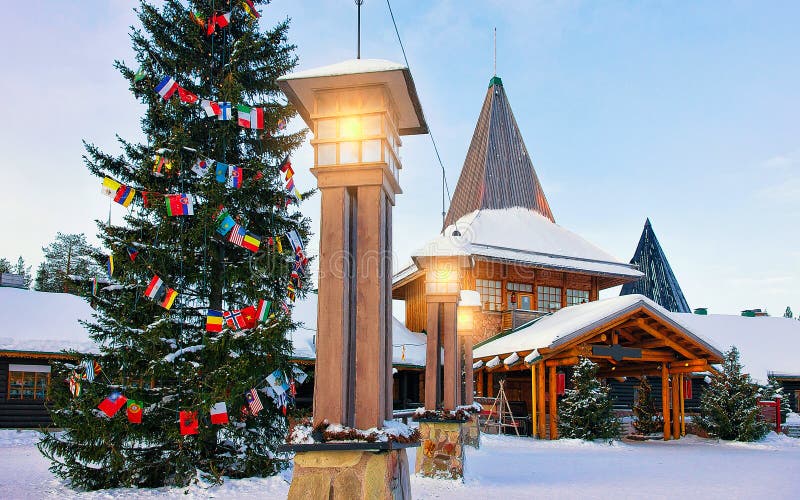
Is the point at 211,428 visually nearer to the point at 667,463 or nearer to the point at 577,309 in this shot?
the point at 667,463

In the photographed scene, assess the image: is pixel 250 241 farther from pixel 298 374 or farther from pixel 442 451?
pixel 442 451

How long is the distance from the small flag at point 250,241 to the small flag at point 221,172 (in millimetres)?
930

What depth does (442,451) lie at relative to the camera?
10.5 meters

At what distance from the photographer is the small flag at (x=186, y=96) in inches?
412

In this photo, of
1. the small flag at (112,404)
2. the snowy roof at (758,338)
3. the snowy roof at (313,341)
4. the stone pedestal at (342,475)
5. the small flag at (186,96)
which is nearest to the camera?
the stone pedestal at (342,475)

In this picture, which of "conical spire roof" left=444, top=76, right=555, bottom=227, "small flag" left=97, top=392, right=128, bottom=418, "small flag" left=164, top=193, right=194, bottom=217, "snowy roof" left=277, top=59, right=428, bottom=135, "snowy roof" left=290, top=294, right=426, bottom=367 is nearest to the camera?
"snowy roof" left=277, top=59, right=428, bottom=135

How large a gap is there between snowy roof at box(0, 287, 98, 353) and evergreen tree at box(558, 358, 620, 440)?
13.2 meters

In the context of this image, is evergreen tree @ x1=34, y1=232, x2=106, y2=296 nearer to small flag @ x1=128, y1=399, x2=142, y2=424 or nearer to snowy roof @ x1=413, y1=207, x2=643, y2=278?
snowy roof @ x1=413, y1=207, x2=643, y2=278

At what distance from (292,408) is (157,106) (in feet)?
17.2

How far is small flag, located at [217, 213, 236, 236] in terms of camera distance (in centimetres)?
1005

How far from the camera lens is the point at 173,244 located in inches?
408

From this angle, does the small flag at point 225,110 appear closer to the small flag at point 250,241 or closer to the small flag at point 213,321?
the small flag at point 250,241

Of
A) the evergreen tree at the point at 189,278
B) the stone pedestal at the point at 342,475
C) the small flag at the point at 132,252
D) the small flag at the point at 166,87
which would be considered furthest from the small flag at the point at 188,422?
the small flag at the point at 166,87

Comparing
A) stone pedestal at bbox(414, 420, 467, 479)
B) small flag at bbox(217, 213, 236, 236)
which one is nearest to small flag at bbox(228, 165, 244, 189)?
small flag at bbox(217, 213, 236, 236)
